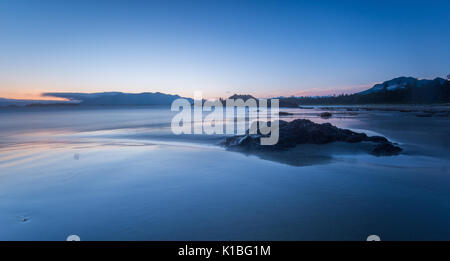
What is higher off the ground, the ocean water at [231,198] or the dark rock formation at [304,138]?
the dark rock formation at [304,138]

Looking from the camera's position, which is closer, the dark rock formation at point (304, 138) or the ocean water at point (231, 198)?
the ocean water at point (231, 198)

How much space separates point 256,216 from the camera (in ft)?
10.2

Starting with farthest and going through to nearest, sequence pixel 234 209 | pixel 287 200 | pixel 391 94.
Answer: pixel 391 94, pixel 287 200, pixel 234 209

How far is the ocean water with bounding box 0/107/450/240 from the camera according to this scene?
2.76m

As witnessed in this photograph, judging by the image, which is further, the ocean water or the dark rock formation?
the dark rock formation

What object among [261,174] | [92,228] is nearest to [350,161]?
[261,174]

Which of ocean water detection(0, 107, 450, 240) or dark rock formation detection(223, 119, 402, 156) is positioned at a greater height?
dark rock formation detection(223, 119, 402, 156)

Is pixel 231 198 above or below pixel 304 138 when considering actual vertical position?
below

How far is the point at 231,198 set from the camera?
377 cm

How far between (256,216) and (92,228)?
2.18 m

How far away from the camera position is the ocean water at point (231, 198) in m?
2.76

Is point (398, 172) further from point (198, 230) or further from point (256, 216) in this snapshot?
point (198, 230)
